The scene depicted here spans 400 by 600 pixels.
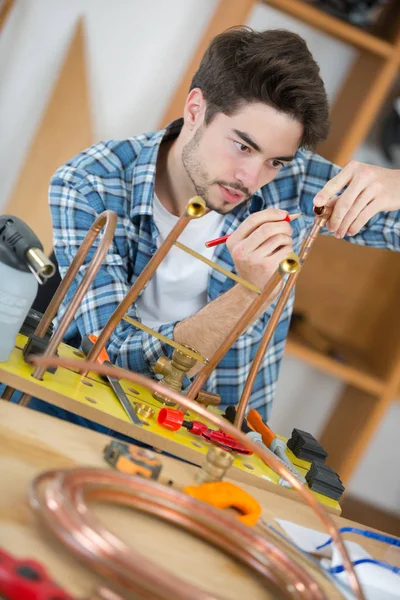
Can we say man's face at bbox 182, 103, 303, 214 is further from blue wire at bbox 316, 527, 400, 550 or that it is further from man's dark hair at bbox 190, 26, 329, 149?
Answer: blue wire at bbox 316, 527, 400, 550

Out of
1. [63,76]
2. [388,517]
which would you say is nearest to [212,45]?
[63,76]

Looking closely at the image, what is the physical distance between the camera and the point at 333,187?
1195 mm

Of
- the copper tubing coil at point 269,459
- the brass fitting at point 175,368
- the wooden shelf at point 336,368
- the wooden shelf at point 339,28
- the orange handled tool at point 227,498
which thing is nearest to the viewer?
the copper tubing coil at point 269,459

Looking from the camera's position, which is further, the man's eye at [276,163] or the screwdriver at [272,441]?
the man's eye at [276,163]

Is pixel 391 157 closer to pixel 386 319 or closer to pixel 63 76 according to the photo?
pixel 386 319

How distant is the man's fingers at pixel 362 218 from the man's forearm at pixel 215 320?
0.23 metres

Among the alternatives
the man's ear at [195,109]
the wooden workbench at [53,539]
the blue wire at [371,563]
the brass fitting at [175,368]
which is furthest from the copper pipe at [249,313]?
the man's ear at [195,109]

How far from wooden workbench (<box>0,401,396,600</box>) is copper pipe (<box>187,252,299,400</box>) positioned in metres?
0.26

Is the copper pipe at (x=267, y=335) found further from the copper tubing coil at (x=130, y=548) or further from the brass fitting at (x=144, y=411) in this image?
the copper tubing coil at (x=130, y=548)

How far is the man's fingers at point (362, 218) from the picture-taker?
130 cm

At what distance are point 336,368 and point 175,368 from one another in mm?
1422

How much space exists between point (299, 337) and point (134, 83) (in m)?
1.06

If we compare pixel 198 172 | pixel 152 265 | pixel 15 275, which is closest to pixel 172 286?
pixel 198 172

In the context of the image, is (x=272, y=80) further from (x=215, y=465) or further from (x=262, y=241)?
(x=215, y=465)
